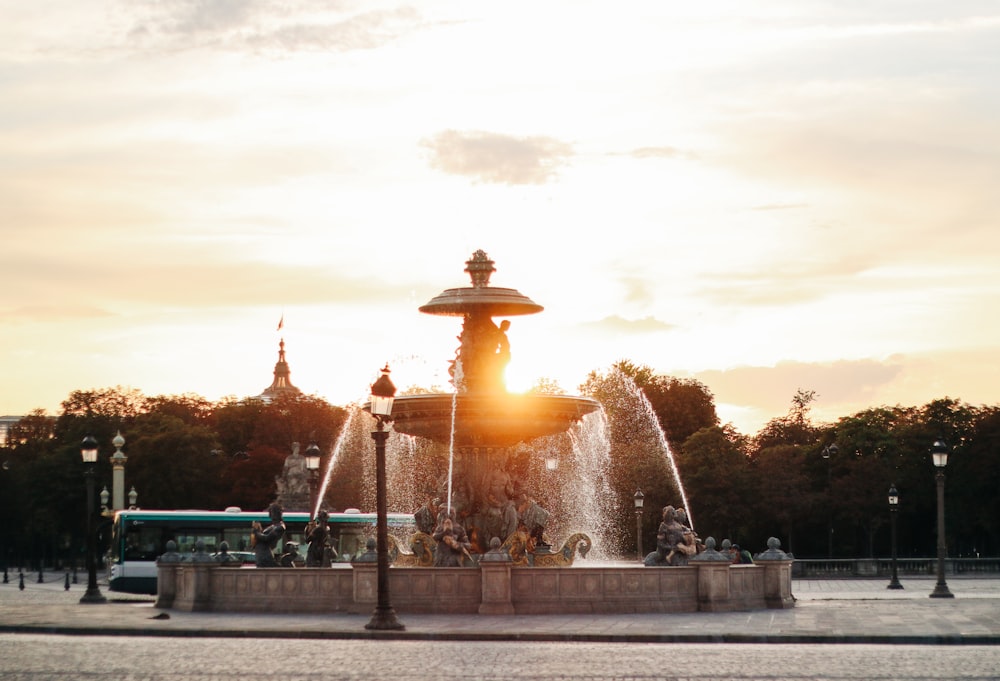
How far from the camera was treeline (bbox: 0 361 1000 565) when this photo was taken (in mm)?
81375

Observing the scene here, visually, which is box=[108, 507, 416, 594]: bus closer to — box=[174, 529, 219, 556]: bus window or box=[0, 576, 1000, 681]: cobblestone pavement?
box=[174, 529, 219, 556]: bus window

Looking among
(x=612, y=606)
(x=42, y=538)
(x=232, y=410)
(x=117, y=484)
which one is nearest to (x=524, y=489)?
(x=612, y=606)

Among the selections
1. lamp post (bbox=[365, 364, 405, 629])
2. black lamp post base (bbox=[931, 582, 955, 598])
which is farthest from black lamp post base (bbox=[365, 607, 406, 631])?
black lamp post base (bbox=[931, 582, 955, 598])

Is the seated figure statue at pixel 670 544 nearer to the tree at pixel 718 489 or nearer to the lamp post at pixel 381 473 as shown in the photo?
the lamp post at pixel 381 473

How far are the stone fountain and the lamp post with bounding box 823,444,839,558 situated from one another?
4838 centimetres

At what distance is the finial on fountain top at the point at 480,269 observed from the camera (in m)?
36.7

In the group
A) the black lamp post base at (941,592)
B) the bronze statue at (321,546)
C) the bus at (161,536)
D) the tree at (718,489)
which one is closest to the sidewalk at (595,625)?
the bronze statue at (321,546)

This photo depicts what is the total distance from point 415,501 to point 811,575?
1621 cm

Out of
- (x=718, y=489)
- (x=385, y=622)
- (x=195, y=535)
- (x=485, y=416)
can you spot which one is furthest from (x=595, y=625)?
(x=718, y=489)

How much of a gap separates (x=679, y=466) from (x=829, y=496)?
24.9 ft

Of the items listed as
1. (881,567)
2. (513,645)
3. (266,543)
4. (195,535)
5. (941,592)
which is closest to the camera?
(513,645)

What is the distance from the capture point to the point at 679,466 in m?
83.4

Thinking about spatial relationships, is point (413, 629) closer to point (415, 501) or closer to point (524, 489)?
point (524, 489)

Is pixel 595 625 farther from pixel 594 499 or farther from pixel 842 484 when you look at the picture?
pixel 842 484
